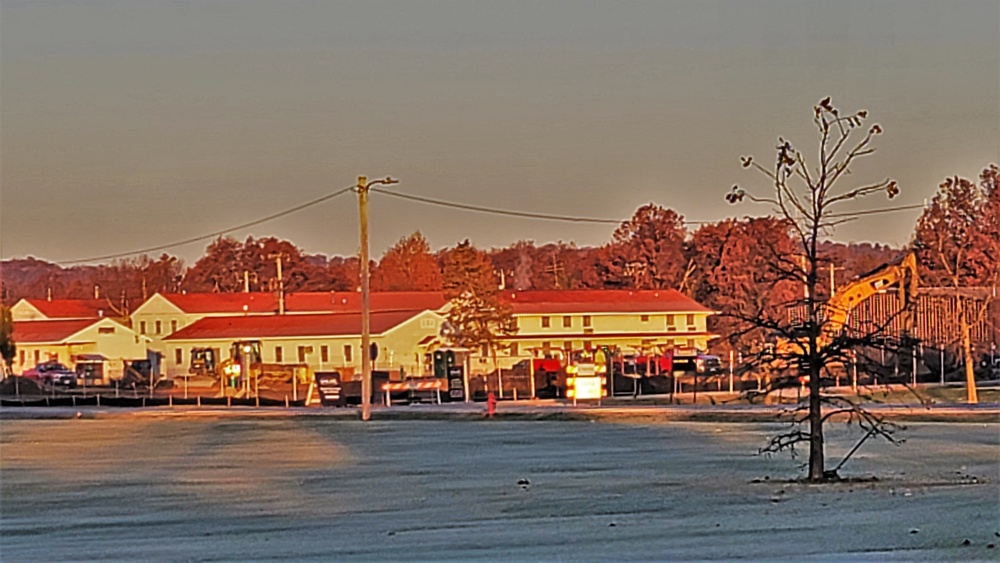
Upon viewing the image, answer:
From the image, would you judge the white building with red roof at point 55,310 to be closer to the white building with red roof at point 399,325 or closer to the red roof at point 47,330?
the red roof at point 47,330

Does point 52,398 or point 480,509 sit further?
point 52,398

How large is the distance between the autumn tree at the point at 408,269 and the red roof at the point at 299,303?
3149 cm

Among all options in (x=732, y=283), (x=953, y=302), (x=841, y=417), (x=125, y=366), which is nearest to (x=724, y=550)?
(x=841, y=417)

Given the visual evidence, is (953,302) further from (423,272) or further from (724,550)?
(423,272)

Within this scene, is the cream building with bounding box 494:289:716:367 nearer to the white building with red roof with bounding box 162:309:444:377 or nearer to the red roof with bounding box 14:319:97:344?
the white building with red roof with bounding box 162:309:444:377

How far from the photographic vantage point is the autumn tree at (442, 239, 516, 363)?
90188mm

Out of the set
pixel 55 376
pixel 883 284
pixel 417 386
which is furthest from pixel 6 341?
pixel 883 284

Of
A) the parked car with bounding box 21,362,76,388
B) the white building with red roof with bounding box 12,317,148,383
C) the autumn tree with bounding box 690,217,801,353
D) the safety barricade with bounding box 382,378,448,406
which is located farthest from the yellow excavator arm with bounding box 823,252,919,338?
the white building with red roof with bounding box 12,317,148,383

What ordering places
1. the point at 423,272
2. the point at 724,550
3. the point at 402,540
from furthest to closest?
the point at 423,272
the point at 402,540
the point at 724,550

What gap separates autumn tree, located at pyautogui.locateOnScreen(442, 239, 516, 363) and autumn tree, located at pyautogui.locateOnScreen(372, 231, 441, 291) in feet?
209

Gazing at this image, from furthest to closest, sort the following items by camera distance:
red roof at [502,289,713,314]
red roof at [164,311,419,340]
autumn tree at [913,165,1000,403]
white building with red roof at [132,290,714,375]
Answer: red roof at [502,289,713,314] → red roof at [164,311,419,340] → white building with red roof at [132,290,714,375] → autumn tree at [913,165,1000,403]

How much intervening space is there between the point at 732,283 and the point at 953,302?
138ft

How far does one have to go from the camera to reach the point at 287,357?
346 feet

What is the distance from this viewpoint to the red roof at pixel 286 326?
10512cm
